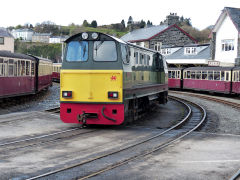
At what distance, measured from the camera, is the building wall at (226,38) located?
35938 millimetres

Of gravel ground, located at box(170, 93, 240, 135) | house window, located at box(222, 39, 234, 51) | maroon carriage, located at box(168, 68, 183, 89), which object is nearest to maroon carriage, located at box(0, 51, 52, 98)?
gravel ground, located at box(170, 93, 240, 135)

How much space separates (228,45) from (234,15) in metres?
3.16

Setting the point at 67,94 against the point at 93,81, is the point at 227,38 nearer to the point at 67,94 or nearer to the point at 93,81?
the point at 93,81

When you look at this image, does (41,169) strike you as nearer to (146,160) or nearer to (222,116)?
(146,160)

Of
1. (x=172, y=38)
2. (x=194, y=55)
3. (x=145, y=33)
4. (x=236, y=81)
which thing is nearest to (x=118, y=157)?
(x=236, y=81)

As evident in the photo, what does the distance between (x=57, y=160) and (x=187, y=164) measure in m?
2.66

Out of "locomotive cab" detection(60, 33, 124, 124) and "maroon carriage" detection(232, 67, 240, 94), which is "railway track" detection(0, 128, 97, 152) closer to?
"locomotive cab" detection(60, 33, 124, 124)

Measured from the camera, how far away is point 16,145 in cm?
852

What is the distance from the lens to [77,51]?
1108 cm

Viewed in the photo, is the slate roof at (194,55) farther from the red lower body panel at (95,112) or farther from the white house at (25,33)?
the white house at (25,33)

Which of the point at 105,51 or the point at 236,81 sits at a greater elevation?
the point at 105,51

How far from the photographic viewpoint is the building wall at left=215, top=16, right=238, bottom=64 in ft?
118

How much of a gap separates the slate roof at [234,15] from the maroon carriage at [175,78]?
7.18 metres

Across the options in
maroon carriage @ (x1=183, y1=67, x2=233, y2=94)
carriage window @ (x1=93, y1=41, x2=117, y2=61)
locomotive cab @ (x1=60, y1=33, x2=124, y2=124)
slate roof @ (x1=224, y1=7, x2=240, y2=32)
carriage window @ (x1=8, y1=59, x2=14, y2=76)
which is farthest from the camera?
slate roof @ (x1=224, y1=7, x2=240, y2=32)
